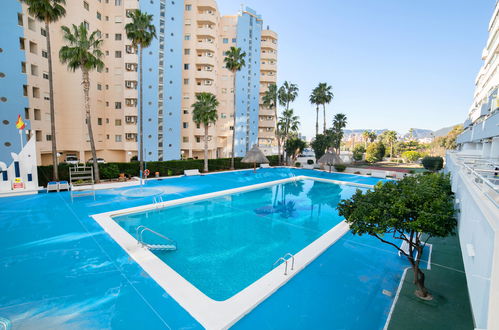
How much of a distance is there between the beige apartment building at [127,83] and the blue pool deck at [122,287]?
878 inches

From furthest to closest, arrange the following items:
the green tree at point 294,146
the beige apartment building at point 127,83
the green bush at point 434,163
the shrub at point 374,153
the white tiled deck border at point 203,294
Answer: the shrub at point 374,153
the green tree at point 294,146
the green bush at point 434,163
the beige apartment building at point 127,83
the white tiled deck border at point 203,294

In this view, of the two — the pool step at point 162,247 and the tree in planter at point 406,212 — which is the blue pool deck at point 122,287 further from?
the tree in planter at point 406,212

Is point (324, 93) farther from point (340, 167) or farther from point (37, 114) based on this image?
point (37, 114)

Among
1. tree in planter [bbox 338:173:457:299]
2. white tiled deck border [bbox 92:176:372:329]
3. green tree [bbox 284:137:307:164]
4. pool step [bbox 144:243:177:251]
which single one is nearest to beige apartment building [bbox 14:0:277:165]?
green tree [bbox 284:137:307:164]

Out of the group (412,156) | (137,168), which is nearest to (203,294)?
(137,168)

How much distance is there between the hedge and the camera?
2094cm

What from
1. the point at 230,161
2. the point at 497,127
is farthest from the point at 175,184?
the point at 497,127

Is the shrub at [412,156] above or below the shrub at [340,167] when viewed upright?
above

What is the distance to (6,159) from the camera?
23422mm

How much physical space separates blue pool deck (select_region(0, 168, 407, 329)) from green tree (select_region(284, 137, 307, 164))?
31504 mm

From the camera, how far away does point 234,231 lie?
A: 541 inches

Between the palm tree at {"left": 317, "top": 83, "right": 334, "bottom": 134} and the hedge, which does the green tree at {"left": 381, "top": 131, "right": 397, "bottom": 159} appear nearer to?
the palm tree at {"left": 317, "top": 83, "right": 334, "bottom": 134}

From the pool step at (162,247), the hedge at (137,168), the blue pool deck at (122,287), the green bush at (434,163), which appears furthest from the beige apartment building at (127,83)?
the green bush at (434,163)

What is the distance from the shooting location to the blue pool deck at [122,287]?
6.48 m
